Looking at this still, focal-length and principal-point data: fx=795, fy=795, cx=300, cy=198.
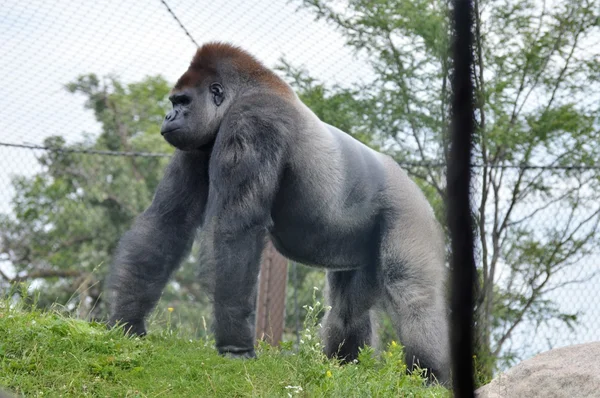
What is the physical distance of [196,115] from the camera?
484 cm

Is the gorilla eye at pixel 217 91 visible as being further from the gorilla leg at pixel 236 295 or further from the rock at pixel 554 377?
the rock at pixel 554 377

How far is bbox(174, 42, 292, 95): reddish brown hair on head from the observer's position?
4.95 meters

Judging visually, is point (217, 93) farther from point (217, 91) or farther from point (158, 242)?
point (158, 242)

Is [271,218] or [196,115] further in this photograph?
[196,115]

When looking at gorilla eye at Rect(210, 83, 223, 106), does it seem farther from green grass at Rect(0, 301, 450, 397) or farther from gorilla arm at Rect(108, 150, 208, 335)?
green grass at Rect(0, 301, 450, 397)

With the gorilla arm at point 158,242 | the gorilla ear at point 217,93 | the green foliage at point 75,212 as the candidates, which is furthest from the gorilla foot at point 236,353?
the green foliage at point 75,212

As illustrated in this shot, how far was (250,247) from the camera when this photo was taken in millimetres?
4297

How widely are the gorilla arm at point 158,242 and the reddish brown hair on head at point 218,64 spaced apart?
0.47 meters

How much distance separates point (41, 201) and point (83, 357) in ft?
35.1

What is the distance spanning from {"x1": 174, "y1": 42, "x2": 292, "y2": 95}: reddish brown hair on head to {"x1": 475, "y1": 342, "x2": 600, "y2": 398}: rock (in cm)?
217

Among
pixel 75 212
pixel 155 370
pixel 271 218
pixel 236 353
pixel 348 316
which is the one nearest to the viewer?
pixel 155 370

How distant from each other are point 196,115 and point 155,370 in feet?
5.43

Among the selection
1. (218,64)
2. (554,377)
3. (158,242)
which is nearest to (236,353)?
(158,242)

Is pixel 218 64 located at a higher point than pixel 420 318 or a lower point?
higher
